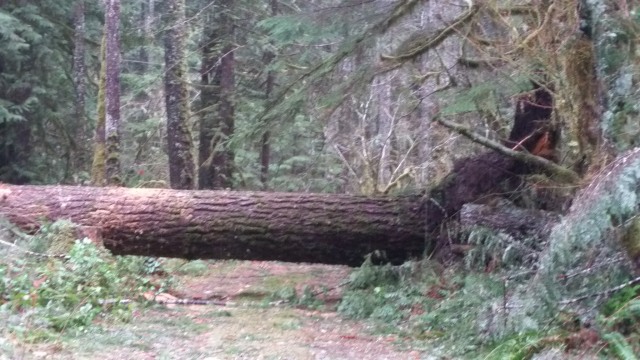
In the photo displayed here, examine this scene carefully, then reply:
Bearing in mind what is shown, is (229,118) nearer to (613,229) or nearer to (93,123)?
(93,123)

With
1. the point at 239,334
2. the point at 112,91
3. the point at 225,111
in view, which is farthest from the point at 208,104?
the point at 239,334

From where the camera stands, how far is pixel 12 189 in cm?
1007

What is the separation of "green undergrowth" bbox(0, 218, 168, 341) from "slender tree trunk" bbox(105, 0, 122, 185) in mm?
5456

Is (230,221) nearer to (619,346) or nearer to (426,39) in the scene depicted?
(426,39)

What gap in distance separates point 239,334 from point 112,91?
881 centimetres

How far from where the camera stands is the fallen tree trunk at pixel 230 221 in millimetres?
9719

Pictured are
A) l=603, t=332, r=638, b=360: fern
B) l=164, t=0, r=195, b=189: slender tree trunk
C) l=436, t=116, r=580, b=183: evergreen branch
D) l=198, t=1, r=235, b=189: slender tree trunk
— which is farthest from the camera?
l=198, t=1, r=235, b=189: slender tree trunk

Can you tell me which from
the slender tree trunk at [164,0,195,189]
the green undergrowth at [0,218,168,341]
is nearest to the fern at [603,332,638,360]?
the green undergrowth at [0,218,168,341]

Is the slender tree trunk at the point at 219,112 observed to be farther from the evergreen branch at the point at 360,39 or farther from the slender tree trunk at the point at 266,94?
the evergreen branch at the point at 360,39

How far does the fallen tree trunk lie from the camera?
9719 millimetres

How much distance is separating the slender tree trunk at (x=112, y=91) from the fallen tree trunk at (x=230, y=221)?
4869 millimetres

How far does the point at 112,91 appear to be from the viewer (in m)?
14.8

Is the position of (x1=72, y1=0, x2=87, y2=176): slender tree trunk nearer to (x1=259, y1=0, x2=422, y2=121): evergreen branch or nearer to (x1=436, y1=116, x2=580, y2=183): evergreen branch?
(x1=259, y1=0, x2=422, y2=121): evergreen branch

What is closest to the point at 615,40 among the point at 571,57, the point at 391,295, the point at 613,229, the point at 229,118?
the point at 571,57
